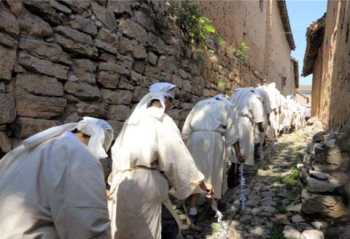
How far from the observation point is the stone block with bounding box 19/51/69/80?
11.3 ft

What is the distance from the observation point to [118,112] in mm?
4809

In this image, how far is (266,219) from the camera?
478 cm

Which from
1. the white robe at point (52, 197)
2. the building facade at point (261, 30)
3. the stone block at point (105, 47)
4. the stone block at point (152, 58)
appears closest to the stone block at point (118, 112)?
the stone block at point (105, 47)

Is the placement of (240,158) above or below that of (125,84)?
below

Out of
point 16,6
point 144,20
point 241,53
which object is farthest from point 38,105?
point 241,53

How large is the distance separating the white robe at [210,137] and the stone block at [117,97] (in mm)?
826

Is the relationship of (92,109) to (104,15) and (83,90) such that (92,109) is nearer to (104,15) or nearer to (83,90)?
(83,90)

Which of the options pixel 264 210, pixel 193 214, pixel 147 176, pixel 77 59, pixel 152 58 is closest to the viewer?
pixel 147 176

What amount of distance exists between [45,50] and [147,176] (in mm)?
1591

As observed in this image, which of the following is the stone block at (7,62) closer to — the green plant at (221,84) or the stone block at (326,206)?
the stone block at (326,206)

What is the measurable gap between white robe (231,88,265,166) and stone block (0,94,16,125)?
3.86 metres

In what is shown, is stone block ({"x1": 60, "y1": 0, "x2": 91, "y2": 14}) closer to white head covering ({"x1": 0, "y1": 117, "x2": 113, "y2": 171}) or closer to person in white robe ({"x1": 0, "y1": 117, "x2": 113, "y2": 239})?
white head covering ({"x1": 0, "y1": 117, "x2": 113, "y2": 171})

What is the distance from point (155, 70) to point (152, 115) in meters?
2.70

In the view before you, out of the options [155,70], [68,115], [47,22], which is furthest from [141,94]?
[47,22]
